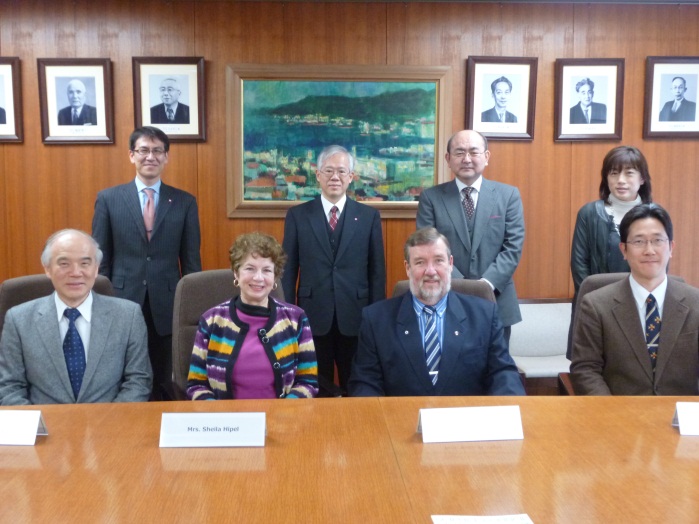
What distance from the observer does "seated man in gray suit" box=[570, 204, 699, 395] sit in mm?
2553

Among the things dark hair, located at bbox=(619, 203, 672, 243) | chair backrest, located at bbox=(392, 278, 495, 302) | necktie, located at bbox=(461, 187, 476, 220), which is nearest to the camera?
dark hair, located at bbox=(619, 203, 672, 243)

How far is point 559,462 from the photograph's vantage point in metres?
1.72

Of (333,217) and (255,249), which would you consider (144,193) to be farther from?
(255,249)

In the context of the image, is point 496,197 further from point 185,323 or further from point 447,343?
point 185,323

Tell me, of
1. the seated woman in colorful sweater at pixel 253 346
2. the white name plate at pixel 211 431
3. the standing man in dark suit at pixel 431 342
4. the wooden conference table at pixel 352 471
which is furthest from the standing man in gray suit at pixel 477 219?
the white name plate at pixel 211 431

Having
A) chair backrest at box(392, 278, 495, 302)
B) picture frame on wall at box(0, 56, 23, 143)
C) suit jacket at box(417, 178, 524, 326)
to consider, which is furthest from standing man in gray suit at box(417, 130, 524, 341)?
picture frame on wall at box(0, 56, 23, 143)

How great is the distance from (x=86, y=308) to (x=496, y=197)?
205 centimetres

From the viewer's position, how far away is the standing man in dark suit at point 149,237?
12.1ft

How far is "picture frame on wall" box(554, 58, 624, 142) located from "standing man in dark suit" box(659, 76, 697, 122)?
1.00 feet

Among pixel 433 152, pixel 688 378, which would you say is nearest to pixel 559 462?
pixel 688 378

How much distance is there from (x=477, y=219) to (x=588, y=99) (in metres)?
1.61

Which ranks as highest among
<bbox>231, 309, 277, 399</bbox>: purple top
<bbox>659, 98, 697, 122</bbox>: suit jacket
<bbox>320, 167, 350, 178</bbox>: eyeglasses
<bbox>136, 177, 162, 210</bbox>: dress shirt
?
<bbox>659, 98, 697, 122</bbox>: suit jacket

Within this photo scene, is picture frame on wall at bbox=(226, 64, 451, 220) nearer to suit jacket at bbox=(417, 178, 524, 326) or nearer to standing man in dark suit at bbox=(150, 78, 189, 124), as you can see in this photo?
standing man in dark suit at bbox=(150, 78, 189, 124)

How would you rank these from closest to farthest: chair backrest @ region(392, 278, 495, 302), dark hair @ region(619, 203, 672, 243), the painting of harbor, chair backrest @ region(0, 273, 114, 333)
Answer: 1. dark hair @ region(619, 203, 672, 243)
2. chair backrest @ region(0, 273, 114, 333)
3. chair backrest @ region(392, 278, 495, 302)
4. the painting of harbor
